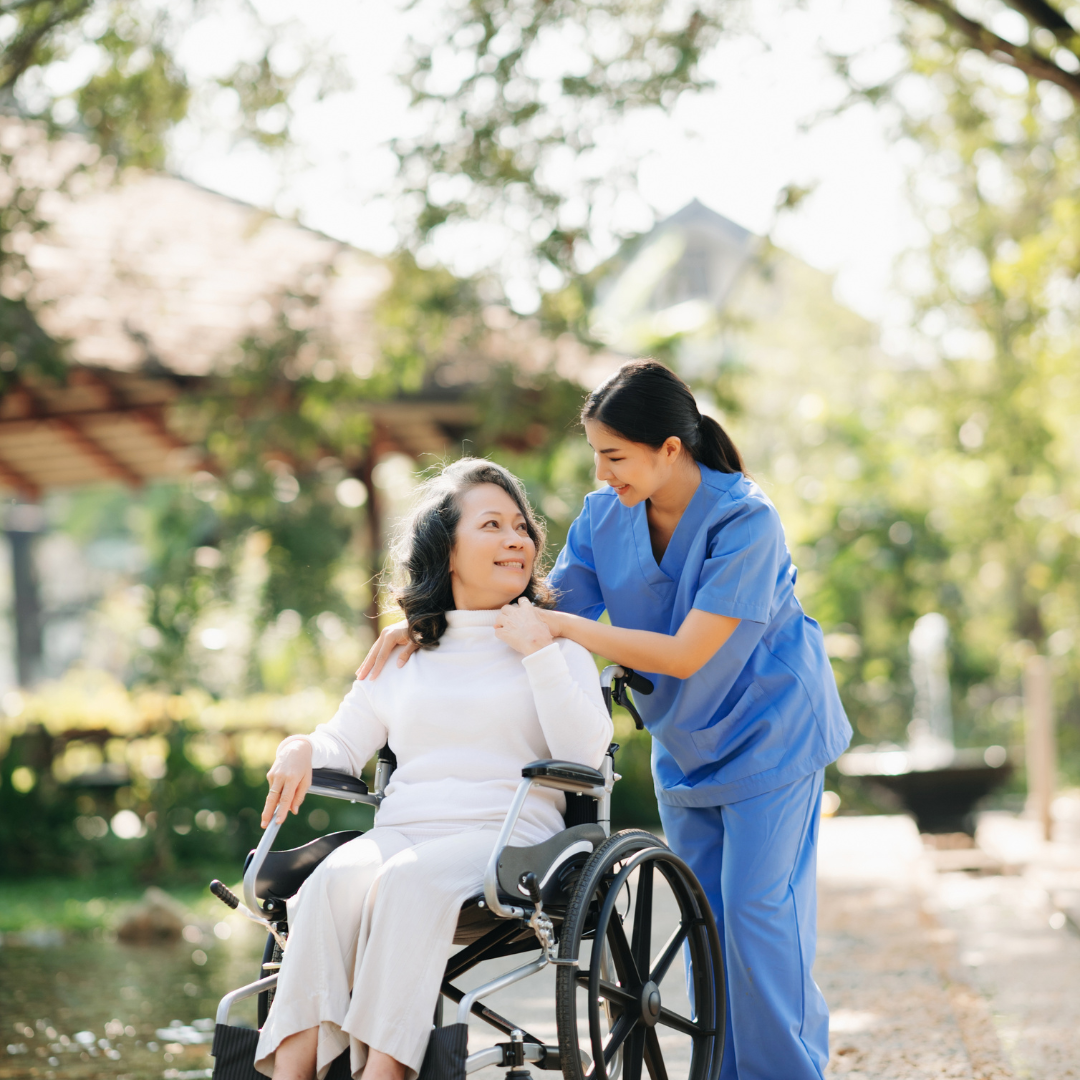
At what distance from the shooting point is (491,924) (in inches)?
87.6

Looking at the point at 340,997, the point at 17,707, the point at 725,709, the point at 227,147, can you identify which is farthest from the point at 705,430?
the point at 17,707

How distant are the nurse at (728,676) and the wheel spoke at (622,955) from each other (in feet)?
0.79

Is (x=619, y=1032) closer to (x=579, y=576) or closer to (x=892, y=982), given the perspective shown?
(x=579, y=576)

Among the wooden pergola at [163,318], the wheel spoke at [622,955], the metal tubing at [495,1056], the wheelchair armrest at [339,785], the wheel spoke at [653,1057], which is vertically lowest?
the wheel spoke at [653,1057]

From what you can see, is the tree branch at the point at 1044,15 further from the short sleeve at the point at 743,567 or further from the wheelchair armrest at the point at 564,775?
the wheelchair armrest at the point at 564,775

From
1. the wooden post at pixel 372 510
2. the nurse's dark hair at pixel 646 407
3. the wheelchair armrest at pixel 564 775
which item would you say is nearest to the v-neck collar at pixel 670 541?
the nurse's dark hair at pixel 646 407

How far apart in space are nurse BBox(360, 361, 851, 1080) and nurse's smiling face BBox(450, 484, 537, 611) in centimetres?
11

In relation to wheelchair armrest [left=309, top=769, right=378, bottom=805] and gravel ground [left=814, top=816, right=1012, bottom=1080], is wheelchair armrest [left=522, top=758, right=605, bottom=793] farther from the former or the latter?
gravel ground [left=814, top=816, right=1012, bottom=1080]

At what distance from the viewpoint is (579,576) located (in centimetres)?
271

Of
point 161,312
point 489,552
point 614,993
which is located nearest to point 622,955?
point 614,993

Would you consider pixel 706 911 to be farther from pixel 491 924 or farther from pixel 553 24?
pixel 553 24

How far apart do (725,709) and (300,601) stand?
4971 millimetres

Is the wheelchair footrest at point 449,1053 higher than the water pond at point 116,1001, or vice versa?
the wheelchair footrest at point 449,1053

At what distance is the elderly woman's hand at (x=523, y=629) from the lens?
2.33 metres
